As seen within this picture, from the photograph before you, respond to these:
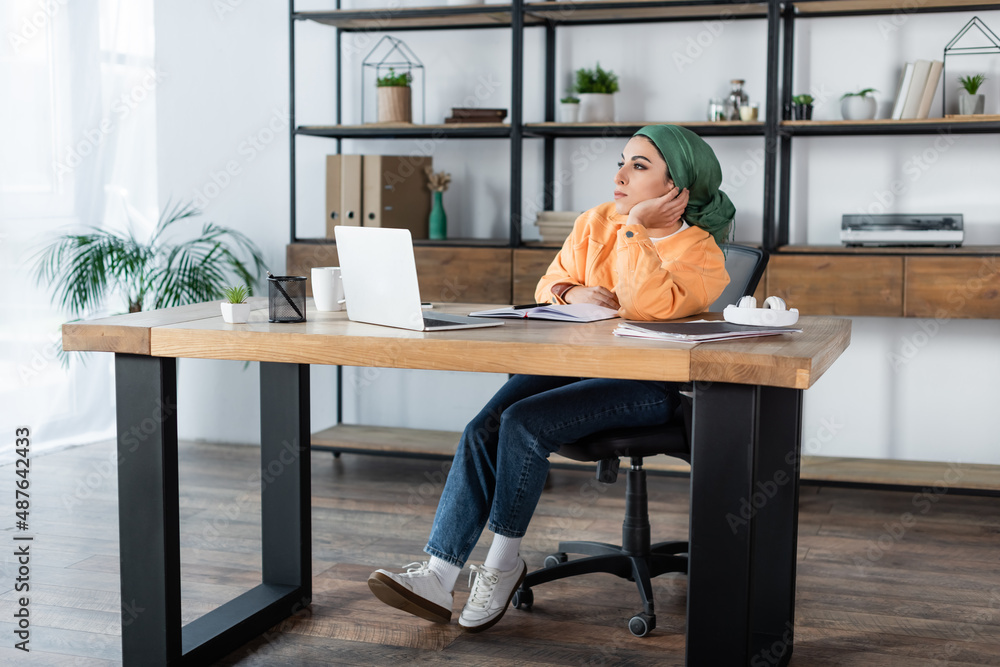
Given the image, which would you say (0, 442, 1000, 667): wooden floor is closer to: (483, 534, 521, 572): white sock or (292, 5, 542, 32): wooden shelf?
(483, 534, 521, 572): white sock

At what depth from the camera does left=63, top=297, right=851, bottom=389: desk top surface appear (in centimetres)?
167

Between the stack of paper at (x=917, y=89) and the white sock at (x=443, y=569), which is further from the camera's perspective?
the stack of paper at (x=917, y=89)

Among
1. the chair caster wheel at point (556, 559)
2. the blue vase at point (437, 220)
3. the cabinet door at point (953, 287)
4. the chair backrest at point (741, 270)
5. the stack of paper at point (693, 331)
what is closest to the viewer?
the stack of paper at point (693, 331)

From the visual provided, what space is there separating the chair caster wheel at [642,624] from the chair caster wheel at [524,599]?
262 millimetres

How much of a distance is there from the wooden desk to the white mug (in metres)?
0.06

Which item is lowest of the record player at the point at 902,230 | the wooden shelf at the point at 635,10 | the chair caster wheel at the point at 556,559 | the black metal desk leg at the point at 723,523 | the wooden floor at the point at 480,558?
the wooden floor at the point at 480,558

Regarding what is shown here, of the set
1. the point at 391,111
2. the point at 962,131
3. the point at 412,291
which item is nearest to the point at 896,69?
the point at 962,131

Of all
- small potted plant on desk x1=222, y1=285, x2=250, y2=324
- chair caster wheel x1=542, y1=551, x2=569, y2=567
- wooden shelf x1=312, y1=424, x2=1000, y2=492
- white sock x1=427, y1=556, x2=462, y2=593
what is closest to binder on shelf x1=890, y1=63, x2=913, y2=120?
wooden shelf x1=312, y1=424, x2=1000, y2=492

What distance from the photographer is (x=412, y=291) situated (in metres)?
1.89

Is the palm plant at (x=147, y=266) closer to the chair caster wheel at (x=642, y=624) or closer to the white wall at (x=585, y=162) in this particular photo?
the white wall at (x=585, y=162)
